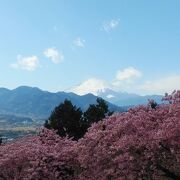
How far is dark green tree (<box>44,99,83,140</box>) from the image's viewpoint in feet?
178

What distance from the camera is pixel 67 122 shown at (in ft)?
179

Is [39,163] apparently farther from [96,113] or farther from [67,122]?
[96,113]

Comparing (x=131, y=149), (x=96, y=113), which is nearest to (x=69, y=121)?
(x=96, y=113)

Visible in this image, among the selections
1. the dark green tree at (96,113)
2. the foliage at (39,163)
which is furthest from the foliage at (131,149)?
the dark green tree at (96,113)

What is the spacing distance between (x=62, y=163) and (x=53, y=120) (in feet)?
82.2

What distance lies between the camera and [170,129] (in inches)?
874

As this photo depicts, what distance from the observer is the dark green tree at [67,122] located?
54156 mm

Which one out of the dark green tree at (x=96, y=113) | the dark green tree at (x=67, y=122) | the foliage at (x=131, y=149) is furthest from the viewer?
the dark green tree at (x=96, y=113)

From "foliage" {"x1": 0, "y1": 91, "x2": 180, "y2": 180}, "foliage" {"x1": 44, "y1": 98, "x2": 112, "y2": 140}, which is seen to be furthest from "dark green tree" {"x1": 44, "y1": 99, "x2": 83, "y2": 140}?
"foliage" {"x1": 0, "y1": 91, "x2": 180, "y2": 180}

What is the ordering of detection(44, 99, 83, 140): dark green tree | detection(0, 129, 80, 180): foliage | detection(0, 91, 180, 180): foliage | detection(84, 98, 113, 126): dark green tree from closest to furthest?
detection(0, 91, 180, 180): foliage, detection(0, 129, 80, 180): foliage, detection(44, 99, 83, 140): dark green tree, detection(84, 98, 113, 126): dark green tree

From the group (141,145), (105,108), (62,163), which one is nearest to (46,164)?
(62,163)

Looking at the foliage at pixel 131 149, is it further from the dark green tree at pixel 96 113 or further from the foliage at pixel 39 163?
the dark green tree at pixel 96 113

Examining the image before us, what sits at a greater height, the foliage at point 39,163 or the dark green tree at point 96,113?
the dark green tree at point 96,113

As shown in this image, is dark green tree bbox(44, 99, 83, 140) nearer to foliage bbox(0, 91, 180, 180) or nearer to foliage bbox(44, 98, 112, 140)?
foliage bbox(44, 98, 112, 140)
